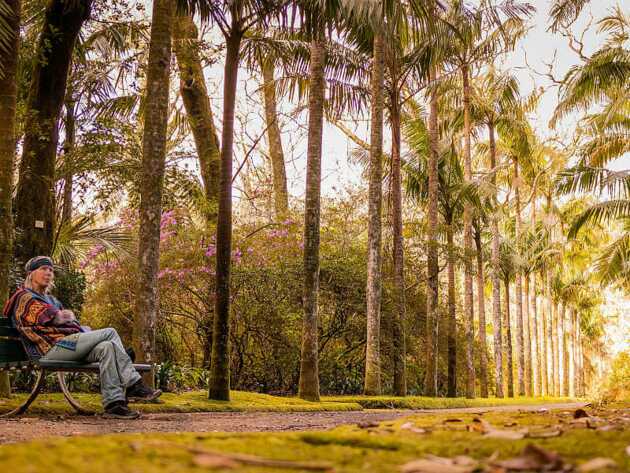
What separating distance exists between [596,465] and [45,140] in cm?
1192

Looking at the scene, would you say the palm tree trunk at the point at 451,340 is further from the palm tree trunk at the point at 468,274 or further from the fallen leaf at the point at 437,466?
the fallen leaf at the point at 437,466

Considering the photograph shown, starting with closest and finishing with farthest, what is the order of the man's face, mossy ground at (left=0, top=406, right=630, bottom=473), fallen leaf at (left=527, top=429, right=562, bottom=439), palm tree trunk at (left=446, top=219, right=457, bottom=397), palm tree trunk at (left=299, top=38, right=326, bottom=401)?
mossy ground at (left=0, top=406, right=630, bottom=473), fallen leaf at (left=527, top=429, right=562, bottom=439), the man's face, palm tree trunk at (left=299, top=38, right=326, bottom=401), palm tree trunk at (left=446, top=219, right=457, bottom=397)

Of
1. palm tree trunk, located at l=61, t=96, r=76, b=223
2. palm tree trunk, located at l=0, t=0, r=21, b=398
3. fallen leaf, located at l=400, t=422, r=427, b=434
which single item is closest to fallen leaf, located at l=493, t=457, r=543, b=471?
fallen leaf, located at l=400, t=422, r=427, b=434

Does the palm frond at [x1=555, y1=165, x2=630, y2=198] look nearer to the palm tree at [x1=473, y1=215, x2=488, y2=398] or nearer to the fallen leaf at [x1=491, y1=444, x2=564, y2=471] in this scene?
the palm tree at [x1=473, y1=215, x2=488, y2=398]

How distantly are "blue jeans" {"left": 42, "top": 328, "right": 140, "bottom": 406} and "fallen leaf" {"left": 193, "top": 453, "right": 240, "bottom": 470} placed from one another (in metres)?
6.52

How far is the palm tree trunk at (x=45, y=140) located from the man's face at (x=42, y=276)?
14.1ft

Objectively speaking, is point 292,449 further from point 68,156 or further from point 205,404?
point 68,156

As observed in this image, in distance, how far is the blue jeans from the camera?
25.9 ft

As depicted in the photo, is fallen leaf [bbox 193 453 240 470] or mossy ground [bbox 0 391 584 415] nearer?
fallen leaf [bbox 193 453 240 470]

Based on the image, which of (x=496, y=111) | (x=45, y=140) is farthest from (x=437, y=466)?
(x=496, y=111)

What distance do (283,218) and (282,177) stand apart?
15.8 feet

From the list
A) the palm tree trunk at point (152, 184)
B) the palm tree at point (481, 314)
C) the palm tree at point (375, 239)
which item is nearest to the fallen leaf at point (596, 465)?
the palm tree trunk at point (152, 184)

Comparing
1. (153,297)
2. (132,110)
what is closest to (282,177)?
(132,110)

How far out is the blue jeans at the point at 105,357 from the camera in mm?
7891
